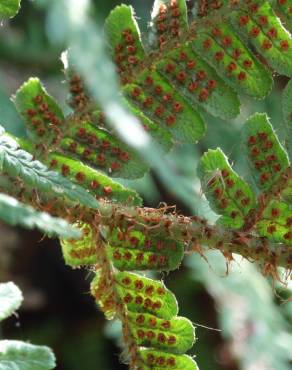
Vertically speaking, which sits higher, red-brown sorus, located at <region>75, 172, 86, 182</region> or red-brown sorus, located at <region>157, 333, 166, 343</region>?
red-brown sorus, located at <region>75, 172, 86, 182</region>

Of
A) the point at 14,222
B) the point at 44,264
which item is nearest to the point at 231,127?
the point at 44,264

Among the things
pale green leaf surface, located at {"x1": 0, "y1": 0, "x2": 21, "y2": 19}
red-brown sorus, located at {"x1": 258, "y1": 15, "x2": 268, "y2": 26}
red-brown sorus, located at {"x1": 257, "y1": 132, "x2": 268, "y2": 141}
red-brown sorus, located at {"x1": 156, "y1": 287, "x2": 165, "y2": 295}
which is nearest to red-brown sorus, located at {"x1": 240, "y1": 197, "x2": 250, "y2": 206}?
red-brown sorus, located at {"x1": 257, "y1": 132, "x2": 268, "y2": 141}

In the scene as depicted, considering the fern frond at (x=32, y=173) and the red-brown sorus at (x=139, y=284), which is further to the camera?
the red-brown sorus at (x=139, y=284)

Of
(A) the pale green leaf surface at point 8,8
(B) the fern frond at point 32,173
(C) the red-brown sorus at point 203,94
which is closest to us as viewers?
(B) the fern frond at point 32,173

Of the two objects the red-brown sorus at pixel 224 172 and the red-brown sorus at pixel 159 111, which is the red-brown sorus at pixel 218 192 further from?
the red-brown sorus at pixel 159 111

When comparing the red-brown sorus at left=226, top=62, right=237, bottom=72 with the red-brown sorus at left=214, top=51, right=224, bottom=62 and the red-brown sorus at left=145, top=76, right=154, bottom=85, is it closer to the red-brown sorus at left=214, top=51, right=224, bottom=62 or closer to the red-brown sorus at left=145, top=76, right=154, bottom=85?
the red-brown sorus at left=214, top=51, right=224, bottom=62

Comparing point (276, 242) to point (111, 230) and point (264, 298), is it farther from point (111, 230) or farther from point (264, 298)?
point (264, 298)

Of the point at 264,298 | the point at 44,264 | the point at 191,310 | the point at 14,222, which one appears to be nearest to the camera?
the point at 14,222

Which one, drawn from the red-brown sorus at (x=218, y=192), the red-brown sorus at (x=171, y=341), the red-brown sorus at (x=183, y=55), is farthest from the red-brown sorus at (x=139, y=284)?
the red-brown sorus at (x=183, y=55)

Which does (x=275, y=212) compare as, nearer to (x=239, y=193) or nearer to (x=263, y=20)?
(x=239, y=193)
